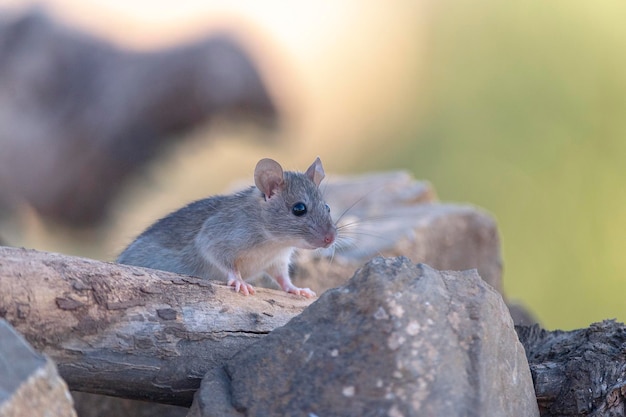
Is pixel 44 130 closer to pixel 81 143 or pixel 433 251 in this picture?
pixel 81 143

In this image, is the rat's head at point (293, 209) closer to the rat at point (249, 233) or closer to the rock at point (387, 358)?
the rat at point (249, 233)

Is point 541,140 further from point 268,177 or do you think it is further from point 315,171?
point 268,177

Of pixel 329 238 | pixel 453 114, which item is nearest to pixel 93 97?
pixel 329 238

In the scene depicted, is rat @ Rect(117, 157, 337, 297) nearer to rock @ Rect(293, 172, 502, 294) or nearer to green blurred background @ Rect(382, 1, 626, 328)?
rock @ Rect(293, 172, 502, 294)

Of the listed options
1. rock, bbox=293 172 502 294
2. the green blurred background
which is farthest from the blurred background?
rock, bbox=293 172 502 294

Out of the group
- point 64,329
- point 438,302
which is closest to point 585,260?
point 438,302

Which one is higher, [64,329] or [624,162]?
[624,162]

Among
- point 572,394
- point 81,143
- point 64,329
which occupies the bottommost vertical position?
point 64,329
